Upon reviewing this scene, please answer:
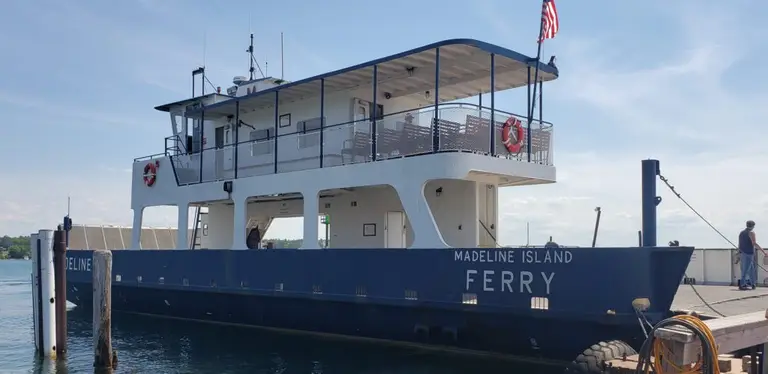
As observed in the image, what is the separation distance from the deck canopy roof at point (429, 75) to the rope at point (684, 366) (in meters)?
6.00

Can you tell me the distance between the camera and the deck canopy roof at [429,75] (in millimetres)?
11788

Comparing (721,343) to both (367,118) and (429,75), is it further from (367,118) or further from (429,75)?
(367,118)

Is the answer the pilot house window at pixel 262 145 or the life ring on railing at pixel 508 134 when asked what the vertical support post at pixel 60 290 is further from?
the life ring on railing at pixel 508 134

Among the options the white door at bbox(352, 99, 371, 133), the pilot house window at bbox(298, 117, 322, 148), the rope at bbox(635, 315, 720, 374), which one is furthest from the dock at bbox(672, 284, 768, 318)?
the pilot house window at bbox(298, 117, 322, 148)

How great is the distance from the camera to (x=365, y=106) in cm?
1409

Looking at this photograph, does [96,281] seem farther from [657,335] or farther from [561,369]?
[657,335]

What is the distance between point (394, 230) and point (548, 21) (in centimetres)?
470

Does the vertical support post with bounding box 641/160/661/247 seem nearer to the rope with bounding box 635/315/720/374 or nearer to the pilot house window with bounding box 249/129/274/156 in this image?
the rope with bounding box 635/315/720/374

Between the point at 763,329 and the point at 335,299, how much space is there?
6525mm

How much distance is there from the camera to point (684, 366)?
245 inches

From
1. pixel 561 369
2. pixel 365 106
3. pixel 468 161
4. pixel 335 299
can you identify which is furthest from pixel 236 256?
pixel 561 369

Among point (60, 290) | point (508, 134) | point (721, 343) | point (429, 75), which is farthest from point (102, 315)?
point (721, 343)

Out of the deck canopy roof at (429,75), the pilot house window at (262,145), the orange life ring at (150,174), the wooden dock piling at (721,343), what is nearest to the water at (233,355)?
the wooden dock piling at (721,343)

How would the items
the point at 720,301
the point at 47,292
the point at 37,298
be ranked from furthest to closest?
the point at 37,298, the point at 47,292, the point at 720,301
